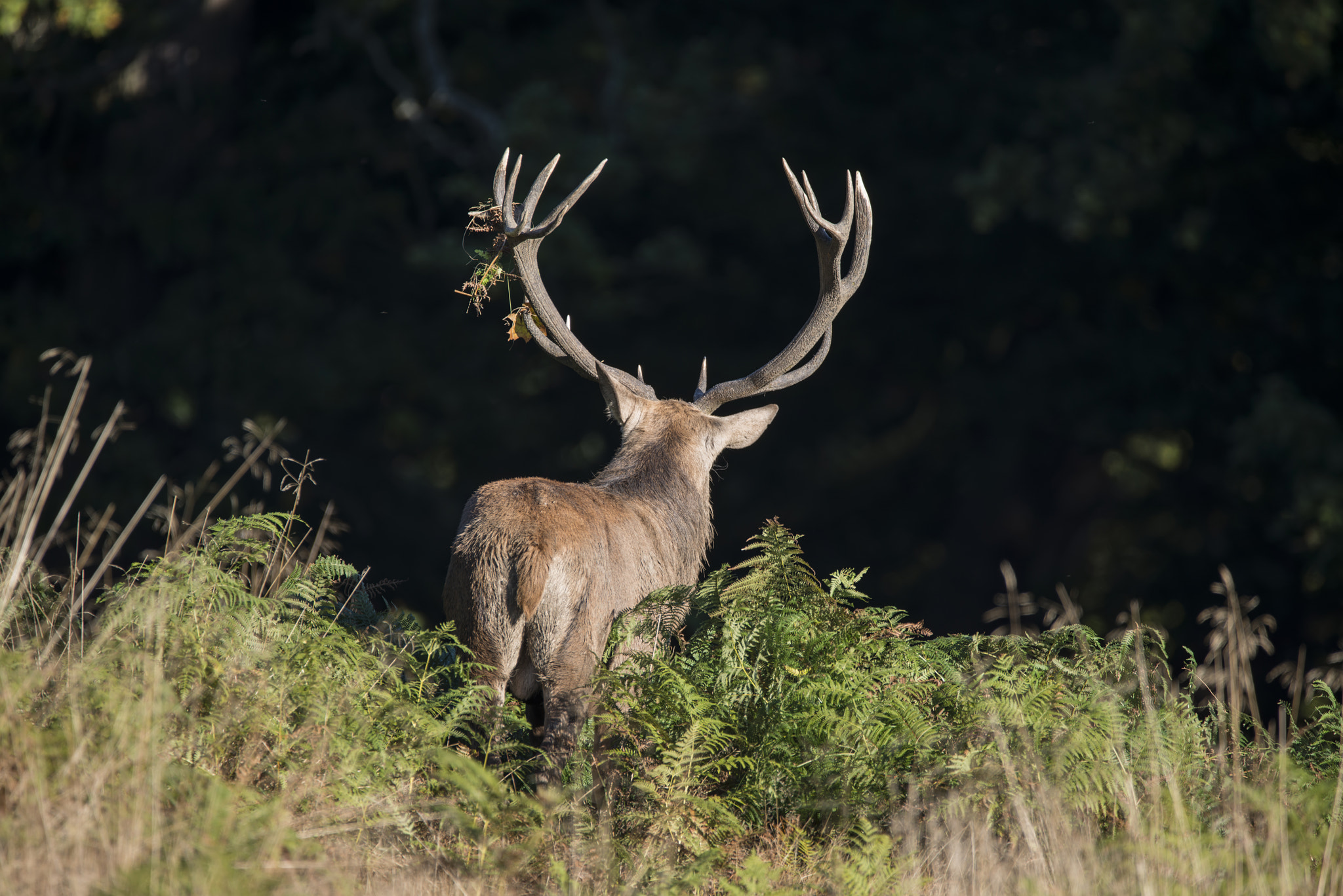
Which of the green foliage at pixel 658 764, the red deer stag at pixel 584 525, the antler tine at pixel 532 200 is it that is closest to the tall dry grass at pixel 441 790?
the green foliage at pixel 658 764

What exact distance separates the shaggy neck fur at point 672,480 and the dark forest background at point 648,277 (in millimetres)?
6738

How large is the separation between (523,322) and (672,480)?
0.96 metres

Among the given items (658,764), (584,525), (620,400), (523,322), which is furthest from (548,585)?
(523,322)

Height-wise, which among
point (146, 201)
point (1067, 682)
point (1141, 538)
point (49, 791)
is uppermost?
point (49, 791)

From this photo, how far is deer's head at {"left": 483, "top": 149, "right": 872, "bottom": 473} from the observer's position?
5.30 meters

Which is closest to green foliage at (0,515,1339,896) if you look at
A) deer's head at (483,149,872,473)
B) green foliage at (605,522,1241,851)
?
green foliage at (605,522,1241,851)

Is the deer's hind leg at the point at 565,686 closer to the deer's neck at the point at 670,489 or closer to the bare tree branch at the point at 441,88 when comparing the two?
the deer's neck at the point at 670,489

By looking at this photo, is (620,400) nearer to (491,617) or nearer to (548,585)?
(548,585)

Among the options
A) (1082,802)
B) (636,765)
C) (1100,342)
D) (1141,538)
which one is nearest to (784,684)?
(636,765)

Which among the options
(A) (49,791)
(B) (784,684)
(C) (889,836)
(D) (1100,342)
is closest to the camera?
(A) (49,791)

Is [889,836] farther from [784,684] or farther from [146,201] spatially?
[146,201]

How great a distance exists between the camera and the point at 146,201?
13.6 meters

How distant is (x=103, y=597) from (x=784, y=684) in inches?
88.4

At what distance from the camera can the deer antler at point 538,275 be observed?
205 inches
